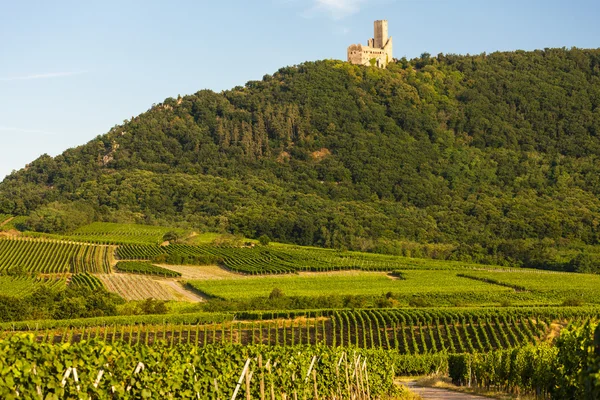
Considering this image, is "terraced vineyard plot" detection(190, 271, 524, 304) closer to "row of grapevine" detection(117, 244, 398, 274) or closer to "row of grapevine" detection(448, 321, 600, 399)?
"row of grapevine" detection(117, 244, 398, 274)

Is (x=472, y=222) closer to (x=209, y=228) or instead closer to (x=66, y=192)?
(x=209, y=228)

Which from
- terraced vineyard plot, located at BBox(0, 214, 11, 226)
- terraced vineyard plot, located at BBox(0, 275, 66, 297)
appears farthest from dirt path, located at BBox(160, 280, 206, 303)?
terraced vineyard plot, located at BBox(0, 214, 11, 226)

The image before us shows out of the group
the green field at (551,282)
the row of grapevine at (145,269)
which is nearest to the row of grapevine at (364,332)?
the green field at (551,282)

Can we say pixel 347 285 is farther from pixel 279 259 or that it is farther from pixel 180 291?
pixel 279 259

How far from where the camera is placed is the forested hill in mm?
127688

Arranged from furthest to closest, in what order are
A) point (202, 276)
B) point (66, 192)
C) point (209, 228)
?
point (66, 192)
point (209, 228)
point (202, 276)

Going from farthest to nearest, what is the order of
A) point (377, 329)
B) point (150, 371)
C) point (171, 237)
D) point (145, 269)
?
point (171, 237) < point (145, 269) < point (377, 329) < point (150, 371)

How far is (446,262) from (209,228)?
38.3 metres

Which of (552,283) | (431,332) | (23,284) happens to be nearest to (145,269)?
(23,284)

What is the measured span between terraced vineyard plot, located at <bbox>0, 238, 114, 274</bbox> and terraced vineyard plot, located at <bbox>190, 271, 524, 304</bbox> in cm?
1366

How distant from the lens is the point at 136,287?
80.2m

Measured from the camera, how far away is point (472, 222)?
13562 cm

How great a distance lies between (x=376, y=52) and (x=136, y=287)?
418 ft

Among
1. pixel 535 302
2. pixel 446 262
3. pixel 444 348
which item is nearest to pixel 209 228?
pixel 446 262
